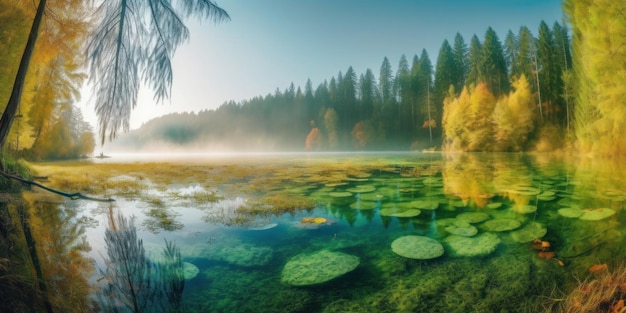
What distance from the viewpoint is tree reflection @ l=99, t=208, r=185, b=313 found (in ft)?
8.26

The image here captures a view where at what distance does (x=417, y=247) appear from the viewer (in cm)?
375

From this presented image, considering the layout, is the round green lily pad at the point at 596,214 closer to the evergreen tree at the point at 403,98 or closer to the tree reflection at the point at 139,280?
the tree reflection at the point at 139,280

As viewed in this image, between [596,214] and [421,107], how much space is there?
147 ft

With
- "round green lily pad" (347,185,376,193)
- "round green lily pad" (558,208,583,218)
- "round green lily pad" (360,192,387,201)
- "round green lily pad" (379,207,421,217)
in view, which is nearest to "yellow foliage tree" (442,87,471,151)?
"round green lily pad" (347,185,376,193)

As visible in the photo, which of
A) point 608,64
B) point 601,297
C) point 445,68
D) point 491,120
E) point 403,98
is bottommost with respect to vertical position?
point 601,297

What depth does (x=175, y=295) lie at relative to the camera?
275 centimetres

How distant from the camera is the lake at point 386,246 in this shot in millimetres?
2654

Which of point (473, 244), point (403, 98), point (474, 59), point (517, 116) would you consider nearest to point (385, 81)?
point (403, 98)

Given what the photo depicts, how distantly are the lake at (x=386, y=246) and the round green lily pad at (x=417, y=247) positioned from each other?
0.02 metres

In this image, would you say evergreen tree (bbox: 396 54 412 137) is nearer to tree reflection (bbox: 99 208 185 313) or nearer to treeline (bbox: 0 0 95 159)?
treeline (bbox: 0 0 95 159)

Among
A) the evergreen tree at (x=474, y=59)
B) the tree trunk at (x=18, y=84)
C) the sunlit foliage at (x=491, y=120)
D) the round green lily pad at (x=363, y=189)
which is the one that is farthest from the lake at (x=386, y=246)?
the evergreen tree at (x=474, y=59)

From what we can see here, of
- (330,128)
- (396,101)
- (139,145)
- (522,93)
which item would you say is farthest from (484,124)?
(139,145)

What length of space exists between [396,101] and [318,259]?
53.1 metres

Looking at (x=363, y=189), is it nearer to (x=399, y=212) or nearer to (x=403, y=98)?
(x=399, y=212)
